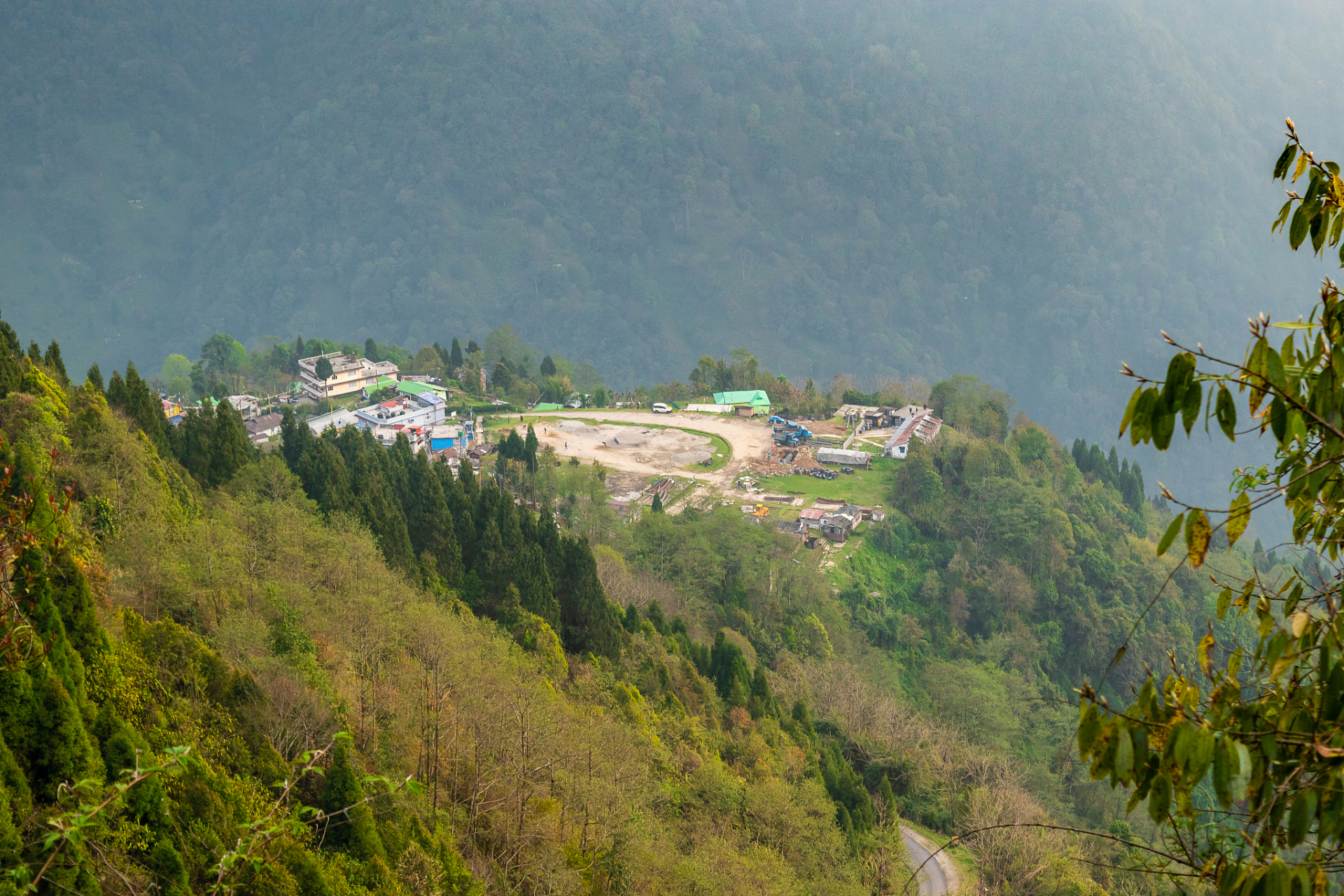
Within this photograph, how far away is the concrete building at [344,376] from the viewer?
7688 cm

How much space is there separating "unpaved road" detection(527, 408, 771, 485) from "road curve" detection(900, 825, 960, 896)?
3205 centimetres

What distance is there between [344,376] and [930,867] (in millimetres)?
62328

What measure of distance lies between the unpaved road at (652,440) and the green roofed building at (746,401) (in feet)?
5.42

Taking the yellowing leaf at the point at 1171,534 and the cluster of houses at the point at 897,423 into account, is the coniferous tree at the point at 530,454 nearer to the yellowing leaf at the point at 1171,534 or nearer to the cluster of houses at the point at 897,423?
the cluster of houses at the point at 897,423

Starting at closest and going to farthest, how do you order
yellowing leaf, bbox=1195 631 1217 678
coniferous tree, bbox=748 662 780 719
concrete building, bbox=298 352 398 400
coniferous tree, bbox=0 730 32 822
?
1. yellowing leaf, bbox=1195 631 1217 678
2. coniferous tree, bbox=0 730 32 822
3. coniferous tree, bbox=748 662 780 719
4. concrete building, bbox=298 352 398 400

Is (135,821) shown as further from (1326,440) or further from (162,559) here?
(1326,440)

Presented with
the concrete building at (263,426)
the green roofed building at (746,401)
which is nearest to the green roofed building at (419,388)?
the concrete building at (263,426)

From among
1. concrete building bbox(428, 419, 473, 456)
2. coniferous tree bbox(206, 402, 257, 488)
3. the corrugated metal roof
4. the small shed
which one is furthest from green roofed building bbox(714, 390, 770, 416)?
coniferous tree bbox(206, 402, 257, 488)

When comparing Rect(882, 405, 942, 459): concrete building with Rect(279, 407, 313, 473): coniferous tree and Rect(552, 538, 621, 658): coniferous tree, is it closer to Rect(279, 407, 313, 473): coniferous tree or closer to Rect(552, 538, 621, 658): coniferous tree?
Rect(552, 538, 621, 658): coniferous tree

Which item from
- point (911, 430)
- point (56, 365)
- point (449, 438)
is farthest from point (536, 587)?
point (911, 430)

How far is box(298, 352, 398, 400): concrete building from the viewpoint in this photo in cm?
7688

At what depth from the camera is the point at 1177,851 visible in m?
5.20

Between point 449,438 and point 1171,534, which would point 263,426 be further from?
point 1171,534

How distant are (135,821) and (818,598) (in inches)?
1761
